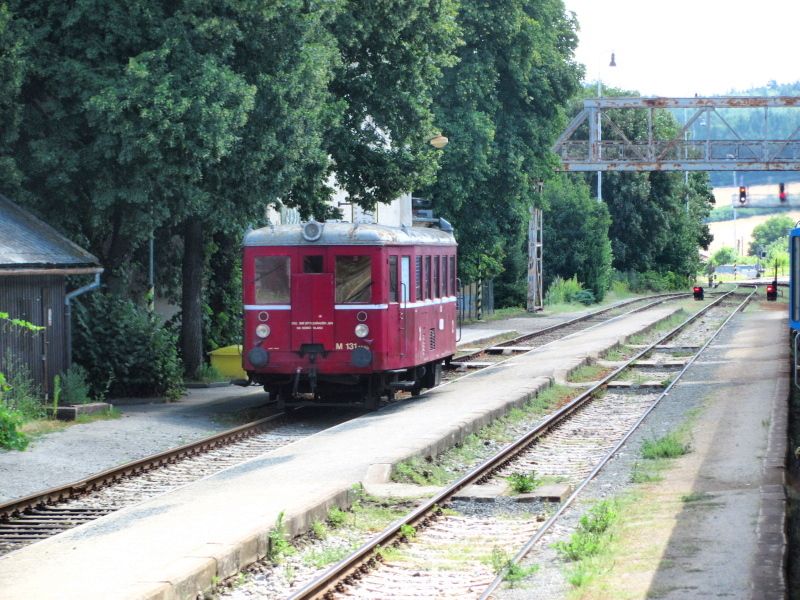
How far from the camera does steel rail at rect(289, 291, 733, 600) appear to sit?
405 inches

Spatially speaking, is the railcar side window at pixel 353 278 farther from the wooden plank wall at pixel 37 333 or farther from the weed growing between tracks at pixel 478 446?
the wooden plank wall at pixel 37 333

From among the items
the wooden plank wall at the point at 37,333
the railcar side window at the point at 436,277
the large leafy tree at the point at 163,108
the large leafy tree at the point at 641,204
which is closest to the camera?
the wooden plank wall at the point at 37,333

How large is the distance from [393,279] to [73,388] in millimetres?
5430

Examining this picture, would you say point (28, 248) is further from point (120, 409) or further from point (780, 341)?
point (780, 341)

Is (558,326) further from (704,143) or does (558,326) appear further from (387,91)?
(387,91)

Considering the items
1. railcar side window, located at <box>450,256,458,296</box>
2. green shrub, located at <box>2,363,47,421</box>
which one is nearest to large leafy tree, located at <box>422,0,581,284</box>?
railcar side window, located at <box>450,256,458,296</box>

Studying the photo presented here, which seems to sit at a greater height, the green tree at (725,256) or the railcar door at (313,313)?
the green tree at (725,256)

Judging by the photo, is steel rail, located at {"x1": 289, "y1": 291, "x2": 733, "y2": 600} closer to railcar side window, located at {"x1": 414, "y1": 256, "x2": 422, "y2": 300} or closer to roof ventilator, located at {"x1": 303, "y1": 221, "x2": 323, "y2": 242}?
railcar side window, located at {"x1": 414, "y1": 256, "x2": 422, "y2": 300}

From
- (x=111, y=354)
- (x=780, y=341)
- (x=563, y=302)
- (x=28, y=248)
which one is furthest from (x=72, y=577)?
(x=563, y=302)

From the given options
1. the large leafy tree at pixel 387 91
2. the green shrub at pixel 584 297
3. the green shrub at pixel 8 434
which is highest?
the large leafy tree at pixel 387 91

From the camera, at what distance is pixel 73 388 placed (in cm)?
2175

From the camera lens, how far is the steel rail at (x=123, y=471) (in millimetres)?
14141

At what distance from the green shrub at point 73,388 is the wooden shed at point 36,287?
0.80 ft

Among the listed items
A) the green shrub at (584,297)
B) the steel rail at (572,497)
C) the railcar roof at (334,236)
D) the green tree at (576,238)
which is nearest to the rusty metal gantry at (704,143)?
the green tree at (576,238)
